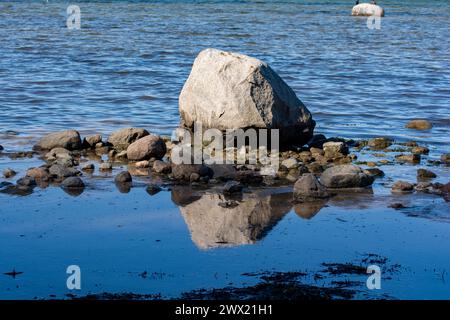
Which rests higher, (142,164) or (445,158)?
(142,164)

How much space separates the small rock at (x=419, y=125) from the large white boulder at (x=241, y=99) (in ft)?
11.3

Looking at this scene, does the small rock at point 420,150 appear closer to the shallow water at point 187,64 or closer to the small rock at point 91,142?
the shallow water at point 187,64

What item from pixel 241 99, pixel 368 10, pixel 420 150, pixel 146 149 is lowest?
pixel 368 10

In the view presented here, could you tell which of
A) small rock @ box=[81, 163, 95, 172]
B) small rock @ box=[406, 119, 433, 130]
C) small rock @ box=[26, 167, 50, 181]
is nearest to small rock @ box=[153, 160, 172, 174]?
small rock @ box=[81, 163, 95, 172]

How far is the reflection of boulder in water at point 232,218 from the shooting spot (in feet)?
38.3

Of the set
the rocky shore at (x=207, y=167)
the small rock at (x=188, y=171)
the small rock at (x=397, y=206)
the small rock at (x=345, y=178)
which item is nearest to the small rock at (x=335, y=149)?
the rocky shore at (x=207, y=167)

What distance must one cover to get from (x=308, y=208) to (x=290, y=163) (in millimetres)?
2636

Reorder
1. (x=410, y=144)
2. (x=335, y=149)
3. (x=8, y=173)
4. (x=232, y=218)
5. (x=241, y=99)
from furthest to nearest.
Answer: (x=410, y=144) < (x=335, y=149) < (x=241, y=99) < (x=8, y=173) < (x=232, y=218)

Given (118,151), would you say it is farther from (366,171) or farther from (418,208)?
(418,208)

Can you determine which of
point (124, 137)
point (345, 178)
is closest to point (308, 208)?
point (345, 178)

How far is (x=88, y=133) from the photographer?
738 inches

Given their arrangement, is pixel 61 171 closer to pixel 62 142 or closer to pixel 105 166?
pixel 105 166

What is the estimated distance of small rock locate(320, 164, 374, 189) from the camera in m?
14.4

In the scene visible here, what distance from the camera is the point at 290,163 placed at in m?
15.8
